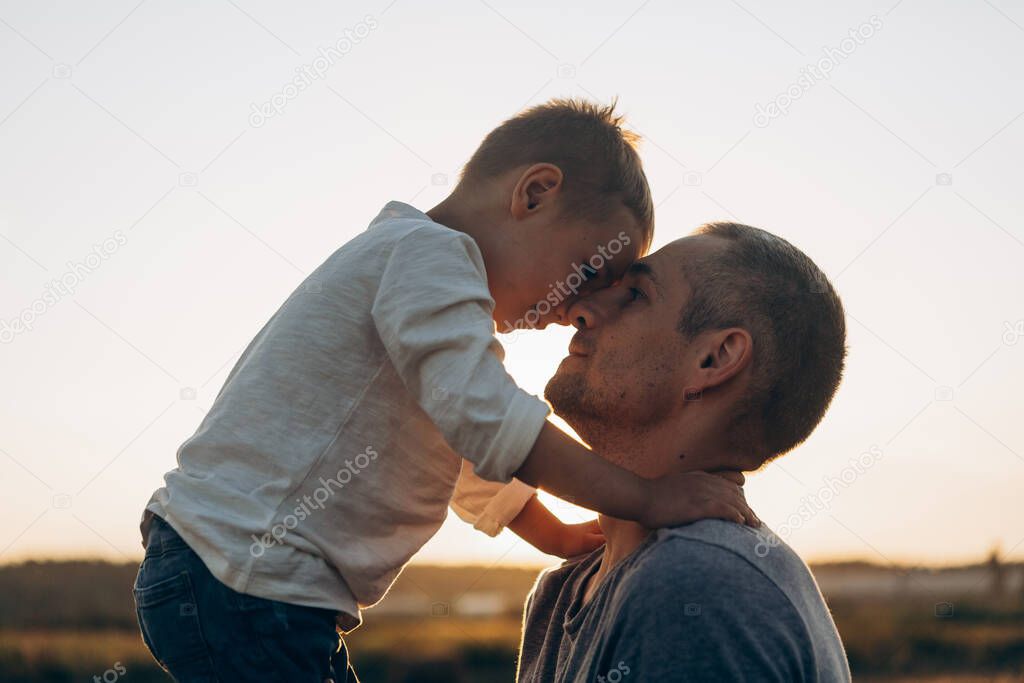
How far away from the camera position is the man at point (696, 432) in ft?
6.72

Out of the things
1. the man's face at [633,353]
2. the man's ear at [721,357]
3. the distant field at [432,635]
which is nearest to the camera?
the man's ear at [721,357]

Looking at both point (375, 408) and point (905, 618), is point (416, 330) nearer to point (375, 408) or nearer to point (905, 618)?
point (375, 408)

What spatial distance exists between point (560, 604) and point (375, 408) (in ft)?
2.61

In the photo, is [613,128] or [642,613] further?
[613,128]

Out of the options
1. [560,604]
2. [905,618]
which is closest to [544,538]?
[560,604]

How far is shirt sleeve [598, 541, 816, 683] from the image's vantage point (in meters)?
1.99

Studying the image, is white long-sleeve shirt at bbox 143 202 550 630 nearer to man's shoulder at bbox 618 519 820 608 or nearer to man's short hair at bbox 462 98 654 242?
man's shoulder at bbox 618 519 820 608

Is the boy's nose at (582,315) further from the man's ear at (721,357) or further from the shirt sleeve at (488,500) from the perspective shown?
the shirt sleeve at (488,500)

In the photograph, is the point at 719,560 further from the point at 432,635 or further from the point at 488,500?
the point at 432,635

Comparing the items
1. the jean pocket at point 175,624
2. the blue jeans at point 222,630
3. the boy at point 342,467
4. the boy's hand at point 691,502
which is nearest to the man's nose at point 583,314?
the boy at point 342,467

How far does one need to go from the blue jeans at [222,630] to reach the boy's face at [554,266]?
3.20 feet

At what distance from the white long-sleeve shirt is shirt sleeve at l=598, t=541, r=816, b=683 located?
0.40 metres

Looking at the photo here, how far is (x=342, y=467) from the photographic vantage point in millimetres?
2293

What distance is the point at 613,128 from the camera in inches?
122
